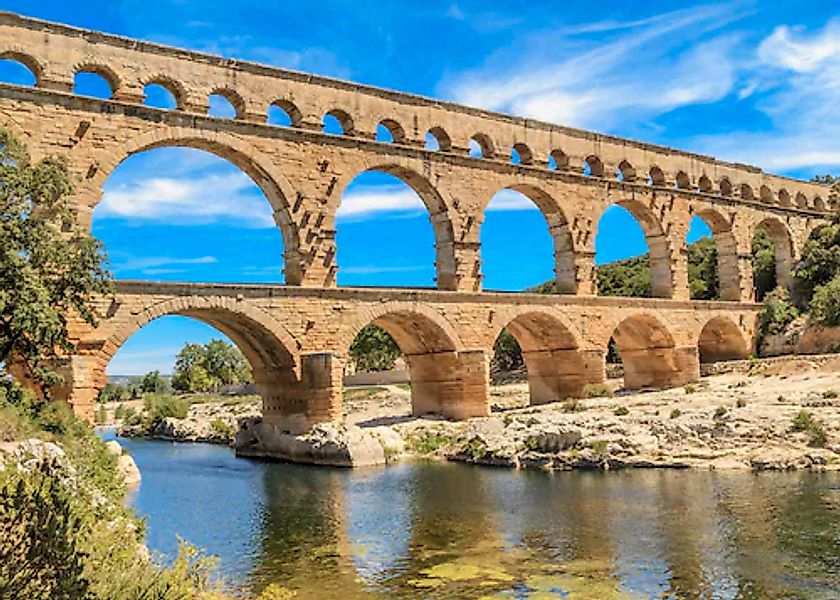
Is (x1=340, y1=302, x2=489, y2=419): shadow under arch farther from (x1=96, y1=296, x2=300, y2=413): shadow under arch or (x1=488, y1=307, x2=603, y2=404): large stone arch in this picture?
(x1=488, y1=307, x2=603, y2=404): large stone arch

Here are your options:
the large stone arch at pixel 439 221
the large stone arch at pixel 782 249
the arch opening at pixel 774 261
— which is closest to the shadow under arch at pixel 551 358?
the large stone arch at pixel 439 221

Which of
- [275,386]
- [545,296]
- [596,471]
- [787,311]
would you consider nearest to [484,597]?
[596,471]

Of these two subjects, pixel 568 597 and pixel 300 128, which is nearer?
pixel 568 597

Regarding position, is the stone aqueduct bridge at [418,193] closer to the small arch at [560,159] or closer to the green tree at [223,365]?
the small arch at [560,159]

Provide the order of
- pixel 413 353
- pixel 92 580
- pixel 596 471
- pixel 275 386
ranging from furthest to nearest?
pixel 413 353
pixel 275 386
pixel 596 471
pixel 92 580

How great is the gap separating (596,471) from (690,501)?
520 cm

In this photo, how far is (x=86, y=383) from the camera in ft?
72.2

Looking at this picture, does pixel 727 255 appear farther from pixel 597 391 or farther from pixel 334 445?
pixel 334 445

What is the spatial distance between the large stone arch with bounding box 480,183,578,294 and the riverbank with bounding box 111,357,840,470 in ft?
19.3

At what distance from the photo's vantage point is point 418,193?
105 ft

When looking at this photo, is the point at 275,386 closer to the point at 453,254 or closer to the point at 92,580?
the point at 453,254

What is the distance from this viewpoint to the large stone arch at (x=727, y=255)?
42688mm

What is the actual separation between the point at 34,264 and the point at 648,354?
2939 cm

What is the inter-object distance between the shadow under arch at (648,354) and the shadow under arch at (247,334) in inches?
659
